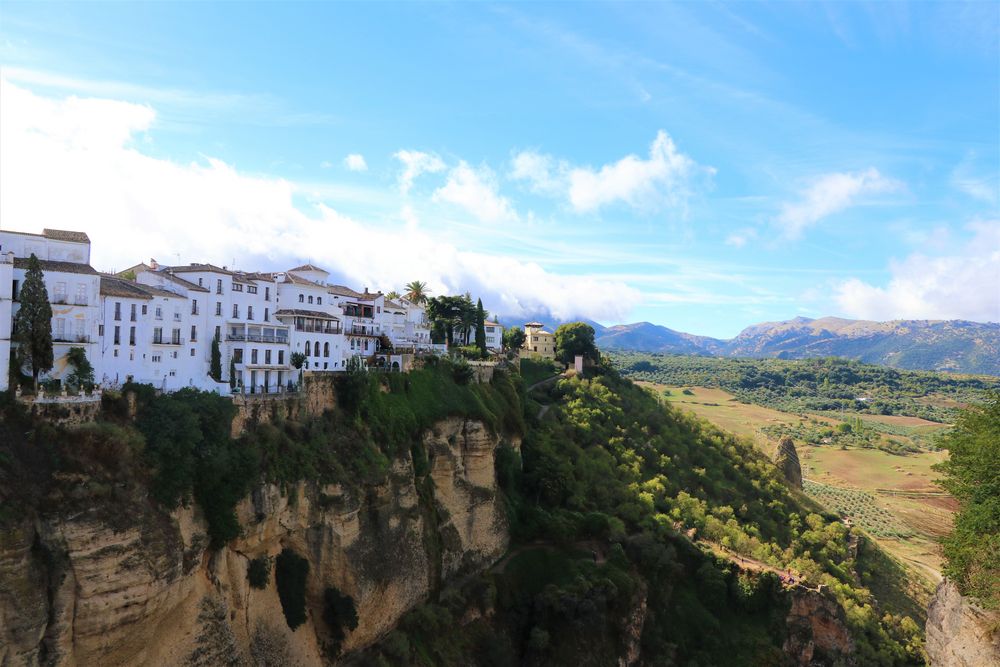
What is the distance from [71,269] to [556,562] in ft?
119

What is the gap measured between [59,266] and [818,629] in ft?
184

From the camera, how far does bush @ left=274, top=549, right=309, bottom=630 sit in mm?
31047

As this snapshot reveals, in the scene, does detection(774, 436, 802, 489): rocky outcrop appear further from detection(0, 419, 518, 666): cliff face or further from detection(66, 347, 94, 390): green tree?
detection(66, 347, 94, 390): green tree

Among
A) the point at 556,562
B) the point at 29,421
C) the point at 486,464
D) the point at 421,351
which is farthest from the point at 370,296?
the point at 29,421

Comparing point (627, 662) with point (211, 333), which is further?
point (627, 662)

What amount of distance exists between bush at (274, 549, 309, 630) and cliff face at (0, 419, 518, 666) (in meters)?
0.40

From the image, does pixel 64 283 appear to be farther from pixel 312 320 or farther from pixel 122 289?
pixel 312 320

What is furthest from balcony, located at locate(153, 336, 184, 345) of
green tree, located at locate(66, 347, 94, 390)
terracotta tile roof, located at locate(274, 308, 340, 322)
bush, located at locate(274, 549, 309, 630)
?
bush, located at locate(274, 549, 309, 630)

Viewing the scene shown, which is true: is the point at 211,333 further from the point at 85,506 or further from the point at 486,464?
the point at 486,464

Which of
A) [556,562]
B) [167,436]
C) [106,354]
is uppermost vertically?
[106,354]

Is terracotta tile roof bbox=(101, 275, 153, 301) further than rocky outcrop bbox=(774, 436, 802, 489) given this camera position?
No

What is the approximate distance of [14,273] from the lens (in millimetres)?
26953

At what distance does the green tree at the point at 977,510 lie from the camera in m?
29.6

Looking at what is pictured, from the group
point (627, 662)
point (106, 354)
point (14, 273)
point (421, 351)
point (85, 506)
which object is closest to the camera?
point (85, 506)
